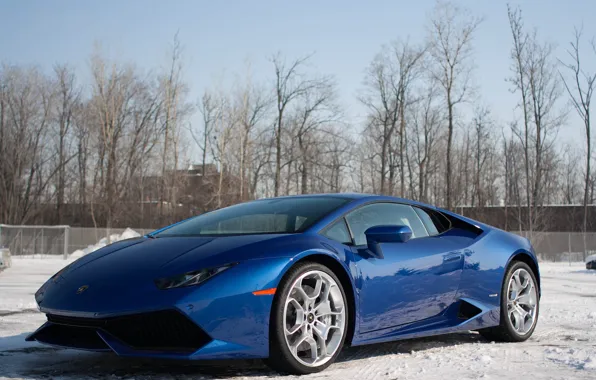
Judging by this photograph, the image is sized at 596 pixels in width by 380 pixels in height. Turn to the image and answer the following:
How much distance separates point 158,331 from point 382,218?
199 cm

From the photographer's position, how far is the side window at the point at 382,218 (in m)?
4.38

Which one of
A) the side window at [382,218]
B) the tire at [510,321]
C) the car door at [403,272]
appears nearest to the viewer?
the car door at [403,272]

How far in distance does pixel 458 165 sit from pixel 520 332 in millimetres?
48915

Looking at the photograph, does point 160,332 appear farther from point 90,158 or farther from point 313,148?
point 90,158

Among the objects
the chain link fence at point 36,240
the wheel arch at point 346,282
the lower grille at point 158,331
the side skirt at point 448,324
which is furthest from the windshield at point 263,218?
the chain link fence at point 36,240

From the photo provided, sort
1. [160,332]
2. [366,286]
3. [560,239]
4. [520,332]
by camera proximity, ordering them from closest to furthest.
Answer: [160,332], [366,286], [520,332], [560,239]

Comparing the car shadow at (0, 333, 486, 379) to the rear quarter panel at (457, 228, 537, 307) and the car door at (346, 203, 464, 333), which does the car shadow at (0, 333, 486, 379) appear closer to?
the car door at (346, 203, 464, 333)

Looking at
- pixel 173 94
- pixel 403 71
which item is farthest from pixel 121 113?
pixel 403 71

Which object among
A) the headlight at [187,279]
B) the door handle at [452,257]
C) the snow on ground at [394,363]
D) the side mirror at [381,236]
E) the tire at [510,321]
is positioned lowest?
the snow on ground at [394,363]

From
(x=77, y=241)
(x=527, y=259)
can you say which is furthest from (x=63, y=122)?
(x=527, y=259)

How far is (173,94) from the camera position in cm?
4166

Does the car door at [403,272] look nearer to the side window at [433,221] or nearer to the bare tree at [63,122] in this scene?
the side window at [433,221]

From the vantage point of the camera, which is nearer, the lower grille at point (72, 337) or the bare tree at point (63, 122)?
the lower grille at point (72, 337)

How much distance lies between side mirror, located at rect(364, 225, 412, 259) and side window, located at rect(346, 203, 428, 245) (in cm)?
8
